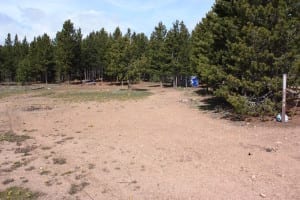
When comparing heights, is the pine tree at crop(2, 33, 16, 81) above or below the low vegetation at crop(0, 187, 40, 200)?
above

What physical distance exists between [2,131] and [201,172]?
990 cm

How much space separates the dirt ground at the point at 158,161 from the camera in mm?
6684

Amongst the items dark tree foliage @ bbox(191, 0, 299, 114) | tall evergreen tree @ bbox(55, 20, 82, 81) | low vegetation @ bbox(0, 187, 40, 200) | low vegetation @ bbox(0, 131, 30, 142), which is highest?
tall evergreen tree @ bbox(55, 20, 82, 81)

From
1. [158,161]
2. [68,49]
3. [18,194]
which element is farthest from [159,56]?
[18,194]

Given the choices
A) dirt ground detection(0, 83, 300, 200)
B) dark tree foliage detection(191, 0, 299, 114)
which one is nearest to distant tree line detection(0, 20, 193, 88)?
dark tree foliage detection(191, 0, 299, 114)

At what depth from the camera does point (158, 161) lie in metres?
8.70

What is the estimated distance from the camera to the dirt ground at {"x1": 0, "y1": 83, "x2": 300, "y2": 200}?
668cm

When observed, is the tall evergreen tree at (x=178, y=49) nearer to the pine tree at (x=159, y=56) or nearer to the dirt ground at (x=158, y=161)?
the pine tree at (x=159, y=56)

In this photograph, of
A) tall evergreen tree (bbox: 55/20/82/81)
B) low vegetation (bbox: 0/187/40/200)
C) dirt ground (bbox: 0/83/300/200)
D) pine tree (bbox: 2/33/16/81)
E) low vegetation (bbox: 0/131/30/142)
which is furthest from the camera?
pine tree (bbox: 2/33/16/81)

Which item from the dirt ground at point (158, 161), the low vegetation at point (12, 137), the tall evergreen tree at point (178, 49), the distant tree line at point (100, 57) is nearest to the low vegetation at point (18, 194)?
the dirt ground at point (158, 161)

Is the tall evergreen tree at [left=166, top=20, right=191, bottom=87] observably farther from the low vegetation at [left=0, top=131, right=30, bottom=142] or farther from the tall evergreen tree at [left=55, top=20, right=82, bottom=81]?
the low vegetation at [left=0, top=131, right=30, bottom=142]

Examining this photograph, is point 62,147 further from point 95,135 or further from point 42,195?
point 42,195

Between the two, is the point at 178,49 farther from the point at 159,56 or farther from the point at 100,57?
the point at 100,57

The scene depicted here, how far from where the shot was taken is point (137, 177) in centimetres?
751
